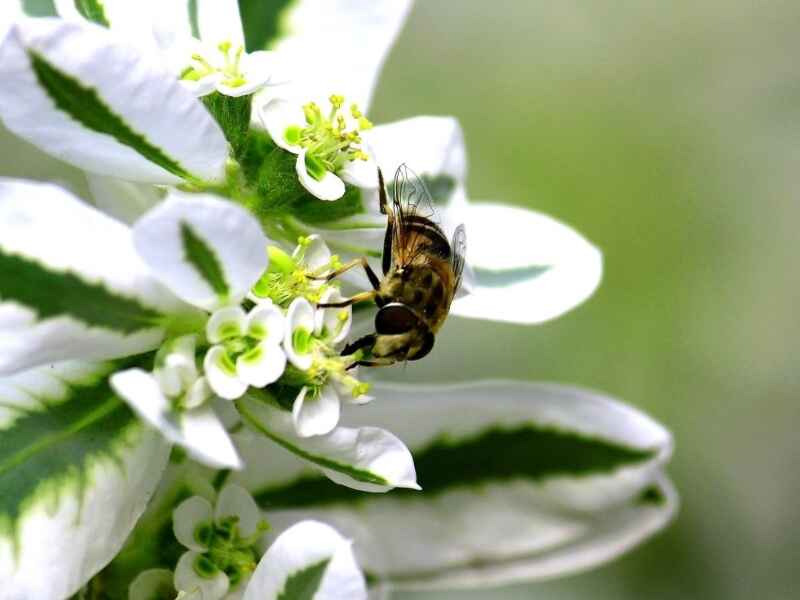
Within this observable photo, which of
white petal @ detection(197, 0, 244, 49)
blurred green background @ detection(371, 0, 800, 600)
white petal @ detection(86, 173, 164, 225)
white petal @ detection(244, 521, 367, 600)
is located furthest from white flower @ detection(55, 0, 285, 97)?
blurred green background @ detection(371, 0, 800, 600)

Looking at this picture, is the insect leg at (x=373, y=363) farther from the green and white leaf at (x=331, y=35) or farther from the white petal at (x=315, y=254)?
the green and white leaf at (x=331, y=35)

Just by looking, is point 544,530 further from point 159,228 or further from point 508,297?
point 159,228

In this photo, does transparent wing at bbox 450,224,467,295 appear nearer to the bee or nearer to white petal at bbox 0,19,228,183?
the bee

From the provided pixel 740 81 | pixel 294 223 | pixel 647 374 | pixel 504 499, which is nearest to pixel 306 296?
pixel 294 223

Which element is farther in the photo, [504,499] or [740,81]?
[740,81]

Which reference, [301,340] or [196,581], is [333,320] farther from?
[196,581]

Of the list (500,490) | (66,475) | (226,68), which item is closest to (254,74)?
(226,68)
